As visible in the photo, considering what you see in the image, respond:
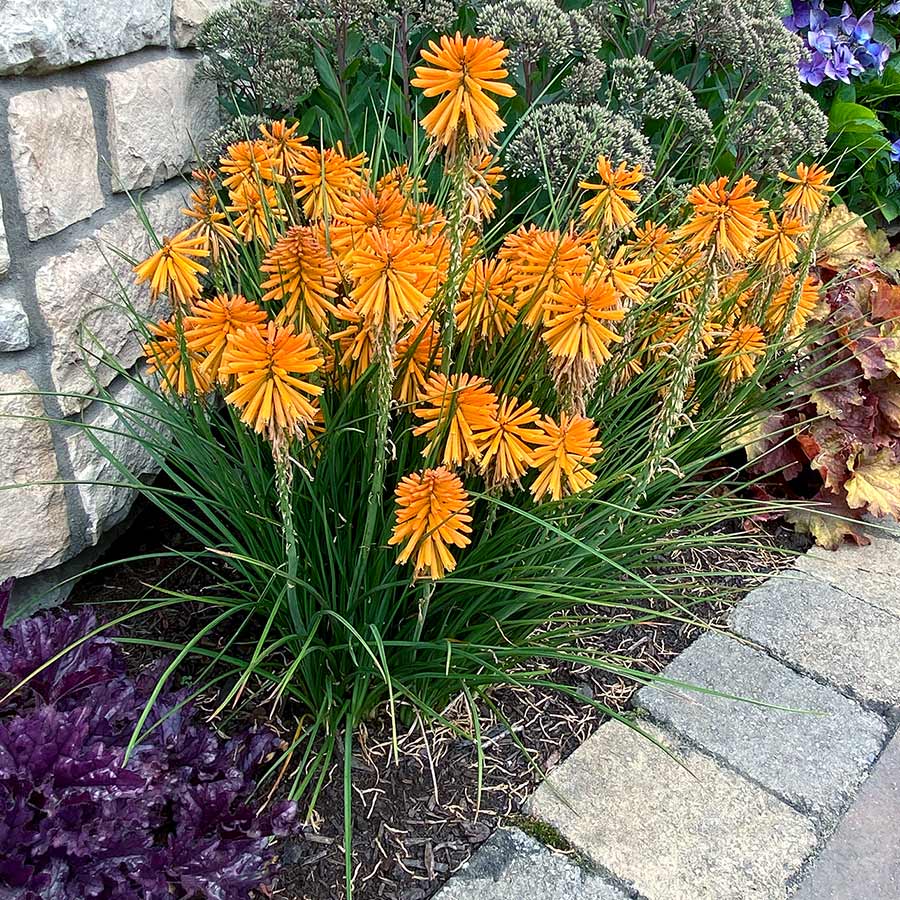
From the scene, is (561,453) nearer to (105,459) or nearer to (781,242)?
(781,242)

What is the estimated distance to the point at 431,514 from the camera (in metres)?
1.32

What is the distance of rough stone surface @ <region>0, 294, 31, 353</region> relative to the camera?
1725mm

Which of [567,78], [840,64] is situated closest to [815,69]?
[840,64]

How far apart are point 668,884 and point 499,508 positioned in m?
0.77

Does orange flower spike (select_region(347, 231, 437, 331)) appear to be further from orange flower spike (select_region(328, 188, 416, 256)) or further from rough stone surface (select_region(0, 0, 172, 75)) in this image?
rough stone surface (select_region(0, 0, 172, 75))

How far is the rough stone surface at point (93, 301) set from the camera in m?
1.82

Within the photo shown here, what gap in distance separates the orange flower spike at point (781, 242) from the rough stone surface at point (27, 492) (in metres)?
1.58

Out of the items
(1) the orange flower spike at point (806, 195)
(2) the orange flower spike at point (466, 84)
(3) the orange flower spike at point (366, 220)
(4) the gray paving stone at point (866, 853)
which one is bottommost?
(4) the gray paving stone at point (866, 853)

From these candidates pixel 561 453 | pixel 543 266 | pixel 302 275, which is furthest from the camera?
pixel 543 266

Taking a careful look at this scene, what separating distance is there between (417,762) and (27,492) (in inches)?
39.1

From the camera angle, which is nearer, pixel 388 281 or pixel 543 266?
pixel 388 281

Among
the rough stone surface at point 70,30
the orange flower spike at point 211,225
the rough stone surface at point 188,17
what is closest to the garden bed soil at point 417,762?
the orange flower spike at point 211,225

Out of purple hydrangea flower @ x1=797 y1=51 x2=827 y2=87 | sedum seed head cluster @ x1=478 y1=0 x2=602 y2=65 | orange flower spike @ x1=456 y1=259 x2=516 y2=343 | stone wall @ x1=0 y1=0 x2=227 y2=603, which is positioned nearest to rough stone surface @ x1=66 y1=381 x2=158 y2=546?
stone wall @ x1=0 y1=0 x2=227 y2=603

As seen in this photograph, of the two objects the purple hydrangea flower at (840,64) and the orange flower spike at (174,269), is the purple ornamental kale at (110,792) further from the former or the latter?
the purple hydrangea flower at (840,64)
